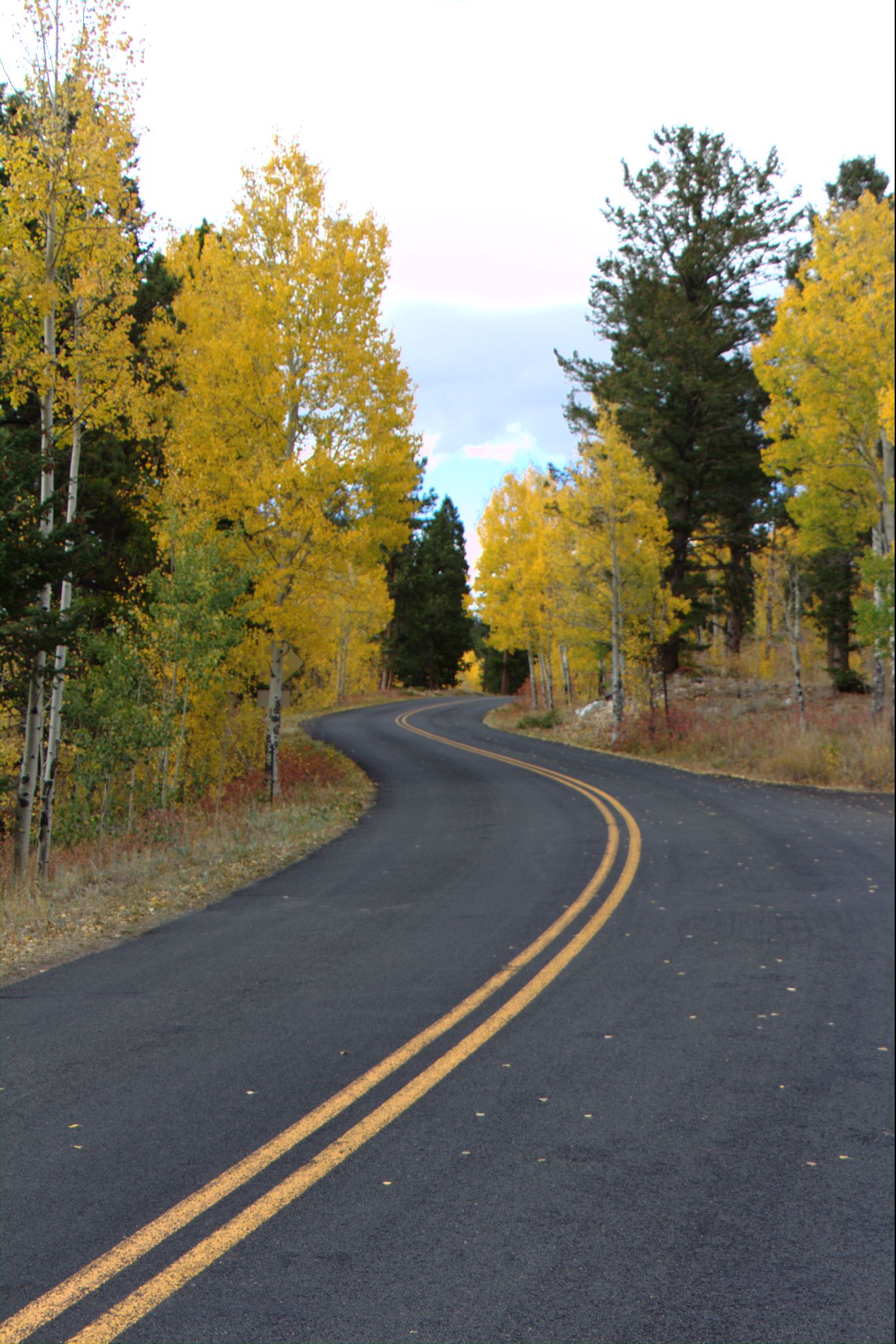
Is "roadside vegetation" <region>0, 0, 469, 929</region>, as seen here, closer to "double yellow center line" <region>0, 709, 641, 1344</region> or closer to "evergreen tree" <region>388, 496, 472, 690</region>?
"double yellow center line" <region>0, 709, 641, 1344</region>

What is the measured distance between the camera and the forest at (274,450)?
10.1 metres

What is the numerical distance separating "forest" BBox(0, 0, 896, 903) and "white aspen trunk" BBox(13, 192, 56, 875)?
56 millimetres

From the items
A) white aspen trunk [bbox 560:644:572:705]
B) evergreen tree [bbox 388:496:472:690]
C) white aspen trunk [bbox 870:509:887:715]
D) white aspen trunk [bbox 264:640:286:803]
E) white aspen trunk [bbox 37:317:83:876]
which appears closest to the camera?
white aspen trunk [bbox 870:509:887:715]

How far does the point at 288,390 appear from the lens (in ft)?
57.1

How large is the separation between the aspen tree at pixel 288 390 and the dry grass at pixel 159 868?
3.73m

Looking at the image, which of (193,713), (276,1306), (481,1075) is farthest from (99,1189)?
(193,713)

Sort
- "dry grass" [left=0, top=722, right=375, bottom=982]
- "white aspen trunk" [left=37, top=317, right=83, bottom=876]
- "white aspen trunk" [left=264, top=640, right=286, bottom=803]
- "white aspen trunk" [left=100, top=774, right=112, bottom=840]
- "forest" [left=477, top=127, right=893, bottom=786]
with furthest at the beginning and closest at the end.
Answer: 1. "forest" [left=477, top=127, right=893, bottom=786]
2. "white aspen trunk" [left=264, top=640, right=286, bottom=803]
3. "white aspen trunk" [left=100, top=774, right=112, bottom=840]
4. "white aspen trunk" [left=37, top=317, right=83, bottom=876]
5. "dry grass" [left=0, top=722, right=375, bottom=982]

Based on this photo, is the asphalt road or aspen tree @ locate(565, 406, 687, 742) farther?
aspen tree @ locate(565, 406, 687, 742)

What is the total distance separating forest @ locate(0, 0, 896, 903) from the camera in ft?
33.2

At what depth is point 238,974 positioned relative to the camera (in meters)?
6.53

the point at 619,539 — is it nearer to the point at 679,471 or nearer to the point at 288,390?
the point at 679,471

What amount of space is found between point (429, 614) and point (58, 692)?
163ft

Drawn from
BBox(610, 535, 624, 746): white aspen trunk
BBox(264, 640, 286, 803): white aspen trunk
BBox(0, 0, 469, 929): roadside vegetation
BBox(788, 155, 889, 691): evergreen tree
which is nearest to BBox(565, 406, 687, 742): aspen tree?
BBox(610, 535, 624, 746): white aspen trunk

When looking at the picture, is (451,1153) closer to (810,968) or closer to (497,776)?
(810,968)
